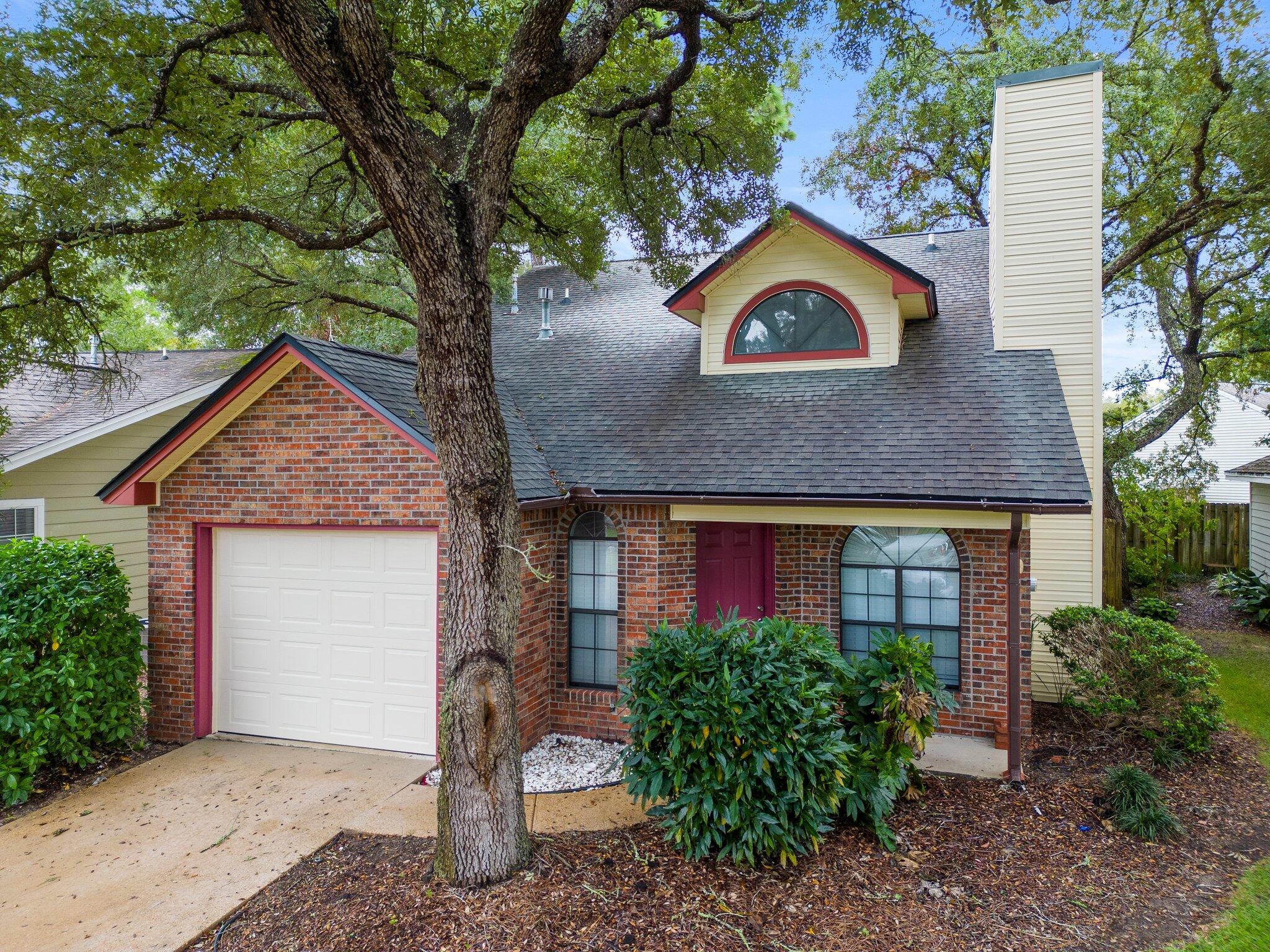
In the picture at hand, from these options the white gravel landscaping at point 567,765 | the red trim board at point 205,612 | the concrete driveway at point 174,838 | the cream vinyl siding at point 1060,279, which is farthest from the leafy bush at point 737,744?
the cream vinyl siding at point 1060,279

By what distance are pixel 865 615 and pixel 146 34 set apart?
8.74 metres

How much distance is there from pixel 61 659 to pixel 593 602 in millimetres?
4917

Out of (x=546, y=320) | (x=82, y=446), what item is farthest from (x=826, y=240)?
(x=82, y=446)

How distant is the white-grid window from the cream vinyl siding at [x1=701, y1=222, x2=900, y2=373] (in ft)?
32.7

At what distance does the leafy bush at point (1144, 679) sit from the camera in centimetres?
689

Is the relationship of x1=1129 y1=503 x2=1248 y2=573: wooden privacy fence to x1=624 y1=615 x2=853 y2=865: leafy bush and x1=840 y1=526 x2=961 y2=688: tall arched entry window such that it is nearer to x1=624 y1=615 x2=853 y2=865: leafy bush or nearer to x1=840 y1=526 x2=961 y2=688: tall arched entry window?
x1=840 y1=526 x2=961 y2=688: tall arched entry window

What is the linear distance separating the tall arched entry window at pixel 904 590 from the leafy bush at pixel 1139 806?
1.86m

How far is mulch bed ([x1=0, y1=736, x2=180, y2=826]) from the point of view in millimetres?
6160

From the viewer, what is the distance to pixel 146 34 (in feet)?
19.8

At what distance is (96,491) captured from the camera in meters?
11.8

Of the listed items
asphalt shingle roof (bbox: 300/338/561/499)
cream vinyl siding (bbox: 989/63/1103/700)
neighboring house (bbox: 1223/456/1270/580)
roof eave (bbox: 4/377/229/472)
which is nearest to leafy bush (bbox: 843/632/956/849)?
asphalt shingle roof (bbox: 300/338/561/499)

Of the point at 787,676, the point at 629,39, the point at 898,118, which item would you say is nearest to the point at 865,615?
the point at 787,676

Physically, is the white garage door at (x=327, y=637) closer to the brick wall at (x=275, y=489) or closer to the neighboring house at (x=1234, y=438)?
the brick wall at (x=275, y=489)

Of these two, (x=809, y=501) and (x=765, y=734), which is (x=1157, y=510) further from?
(x=765, y=734)
